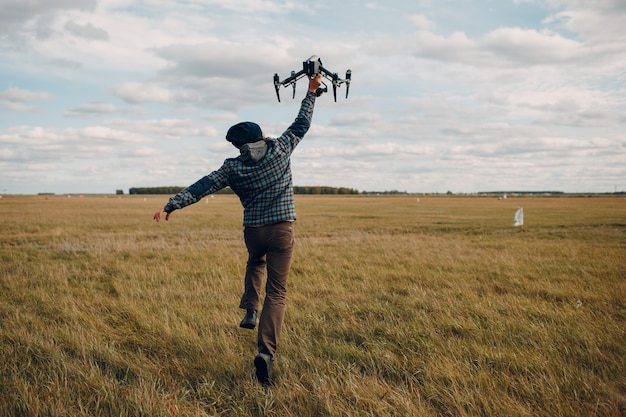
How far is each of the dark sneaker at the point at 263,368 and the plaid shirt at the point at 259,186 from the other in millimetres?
1370

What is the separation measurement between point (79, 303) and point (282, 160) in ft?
16.3

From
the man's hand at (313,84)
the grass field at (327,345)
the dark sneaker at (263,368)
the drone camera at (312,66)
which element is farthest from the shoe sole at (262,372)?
the drone camera at (312,66)

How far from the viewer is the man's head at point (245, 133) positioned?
14.6ft

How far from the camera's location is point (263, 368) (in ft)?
13.4

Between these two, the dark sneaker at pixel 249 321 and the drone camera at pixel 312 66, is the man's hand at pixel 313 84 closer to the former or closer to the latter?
the drone camera at pixel 312 66

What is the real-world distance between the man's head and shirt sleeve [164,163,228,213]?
0.34 meters

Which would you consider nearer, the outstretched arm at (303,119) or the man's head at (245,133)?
the man's head at (245,133)

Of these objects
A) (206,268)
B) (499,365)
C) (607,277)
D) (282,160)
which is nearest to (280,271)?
(282,160)

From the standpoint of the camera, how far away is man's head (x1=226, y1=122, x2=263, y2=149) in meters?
4.45

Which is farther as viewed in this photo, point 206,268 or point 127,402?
point 206,268

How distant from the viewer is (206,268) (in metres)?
10.8

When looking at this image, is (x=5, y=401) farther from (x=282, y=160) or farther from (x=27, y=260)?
(x=27, y=260)

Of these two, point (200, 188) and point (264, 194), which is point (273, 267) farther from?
point (200, 188)

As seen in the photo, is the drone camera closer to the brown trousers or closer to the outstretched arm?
the outstretched arm
